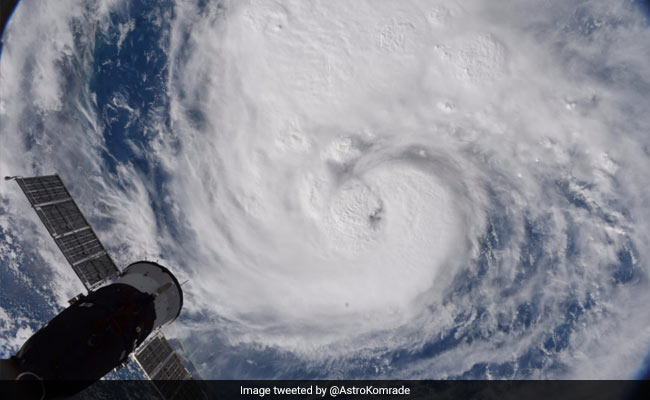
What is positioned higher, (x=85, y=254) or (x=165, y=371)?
(x=85, y=254)

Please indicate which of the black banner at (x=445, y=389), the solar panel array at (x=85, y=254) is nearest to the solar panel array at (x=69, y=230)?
the solar panel array at (x=85, y=254)

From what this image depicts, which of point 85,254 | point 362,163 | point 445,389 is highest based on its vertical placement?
point 362,163

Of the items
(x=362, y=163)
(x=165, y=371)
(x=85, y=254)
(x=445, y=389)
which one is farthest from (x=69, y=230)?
(x=445, y=389)

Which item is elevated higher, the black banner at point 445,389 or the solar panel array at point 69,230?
the solar panel array at point 69,230

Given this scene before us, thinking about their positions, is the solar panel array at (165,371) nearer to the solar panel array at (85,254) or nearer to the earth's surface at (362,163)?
the solar panel array at (85,254)

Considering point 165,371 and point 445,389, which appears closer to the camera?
point 165,371

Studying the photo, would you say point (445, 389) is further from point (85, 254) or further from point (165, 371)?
point (85, 254)

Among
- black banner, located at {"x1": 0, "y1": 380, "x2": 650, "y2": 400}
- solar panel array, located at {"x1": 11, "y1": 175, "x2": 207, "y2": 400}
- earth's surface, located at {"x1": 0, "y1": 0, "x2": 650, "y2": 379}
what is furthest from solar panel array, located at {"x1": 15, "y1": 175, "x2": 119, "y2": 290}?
black banner, located at {"x1": 0, "y1": 380, "x2": 650, "y2": 400}
